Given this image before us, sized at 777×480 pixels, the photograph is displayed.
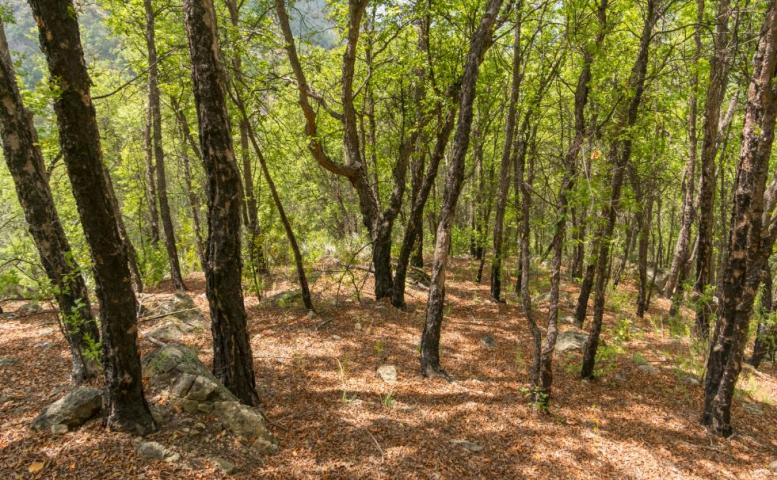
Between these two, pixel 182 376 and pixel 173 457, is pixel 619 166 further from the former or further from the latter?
pixel 173 457

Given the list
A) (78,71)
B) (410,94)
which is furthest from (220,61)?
(410,94)

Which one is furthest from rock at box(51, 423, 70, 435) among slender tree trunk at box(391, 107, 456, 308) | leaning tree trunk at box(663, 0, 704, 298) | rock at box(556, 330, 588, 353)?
leaning tree trunk at box(663, 0, 704, 298)

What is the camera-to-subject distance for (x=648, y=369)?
888cm

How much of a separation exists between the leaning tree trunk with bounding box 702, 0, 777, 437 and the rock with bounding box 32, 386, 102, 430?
813 centimetres

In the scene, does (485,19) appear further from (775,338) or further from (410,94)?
(775,338)

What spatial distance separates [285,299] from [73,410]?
6368 mm

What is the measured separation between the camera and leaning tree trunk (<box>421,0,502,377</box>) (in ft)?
21.4

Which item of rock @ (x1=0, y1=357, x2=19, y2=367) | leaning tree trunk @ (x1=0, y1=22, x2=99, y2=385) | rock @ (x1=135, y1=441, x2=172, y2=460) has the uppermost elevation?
leaning tree trunk @ (x1=0, y1=22, x2=99, y2=385)

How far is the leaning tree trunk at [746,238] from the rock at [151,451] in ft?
24.2

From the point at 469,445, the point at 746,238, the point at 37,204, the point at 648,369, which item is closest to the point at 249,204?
the point at 37,204

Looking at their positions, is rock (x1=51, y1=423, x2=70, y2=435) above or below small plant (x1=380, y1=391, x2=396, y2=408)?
above

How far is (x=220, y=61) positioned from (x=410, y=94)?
7830 millimetres

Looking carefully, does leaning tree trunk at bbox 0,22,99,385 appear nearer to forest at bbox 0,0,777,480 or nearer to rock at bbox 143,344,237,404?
forest at bbox 0,0,777,480

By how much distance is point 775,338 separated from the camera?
1062 centimetres
